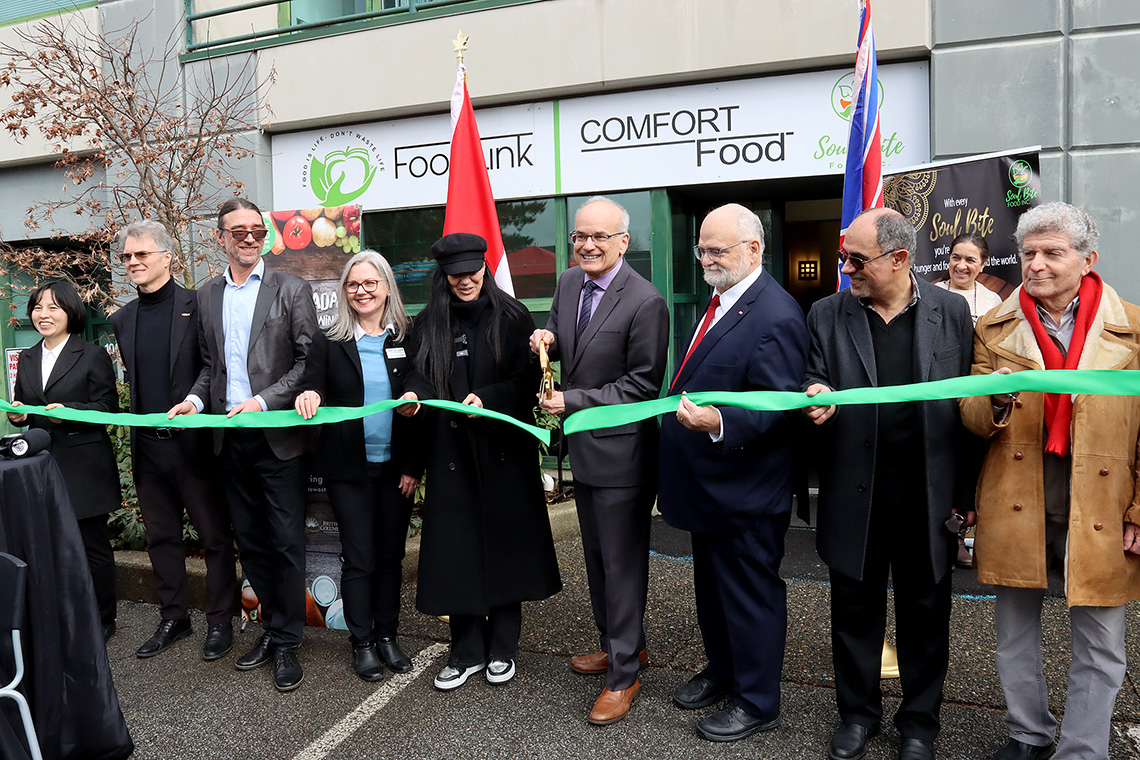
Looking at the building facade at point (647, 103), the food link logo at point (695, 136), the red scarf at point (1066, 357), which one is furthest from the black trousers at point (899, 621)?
the food link logo at point (695, 136)

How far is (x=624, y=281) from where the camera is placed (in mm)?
3666

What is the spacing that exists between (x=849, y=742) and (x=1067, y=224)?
6.58ft

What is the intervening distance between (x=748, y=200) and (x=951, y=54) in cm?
221

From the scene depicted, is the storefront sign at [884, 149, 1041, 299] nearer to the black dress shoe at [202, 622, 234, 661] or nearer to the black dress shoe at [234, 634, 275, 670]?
the black dress shoe at [234, 634, 275, 670]

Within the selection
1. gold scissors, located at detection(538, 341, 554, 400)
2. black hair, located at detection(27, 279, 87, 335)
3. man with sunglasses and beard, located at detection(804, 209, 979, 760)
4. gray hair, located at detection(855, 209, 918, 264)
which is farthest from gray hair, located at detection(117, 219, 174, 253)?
gray hair, located at detection(855, 209, 918, 264)

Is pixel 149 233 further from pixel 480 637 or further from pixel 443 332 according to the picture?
pixel 480 637

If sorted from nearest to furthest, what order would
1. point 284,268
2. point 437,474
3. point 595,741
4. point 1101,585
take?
point 1101,585, point 595,741, point 437,474, point 284,268

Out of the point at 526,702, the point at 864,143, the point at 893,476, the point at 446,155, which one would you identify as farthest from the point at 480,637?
the point at 446,155

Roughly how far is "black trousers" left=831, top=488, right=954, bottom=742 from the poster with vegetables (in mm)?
3691

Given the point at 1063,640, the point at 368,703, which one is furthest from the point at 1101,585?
the point at 368,703

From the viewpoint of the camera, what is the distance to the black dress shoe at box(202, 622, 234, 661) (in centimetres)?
433

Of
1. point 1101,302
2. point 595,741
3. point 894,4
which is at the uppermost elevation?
point 894,4

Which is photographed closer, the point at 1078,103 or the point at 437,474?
the point at 437,474

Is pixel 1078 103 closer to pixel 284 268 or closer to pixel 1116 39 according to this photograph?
pixel 1116 39
